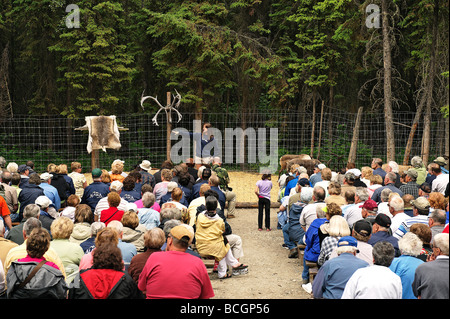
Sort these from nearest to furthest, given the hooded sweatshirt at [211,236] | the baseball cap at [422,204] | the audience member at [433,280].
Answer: the audience member at [433,280]
the baseball cap at [422,204]
the hooded sweatshirt at [211,236]

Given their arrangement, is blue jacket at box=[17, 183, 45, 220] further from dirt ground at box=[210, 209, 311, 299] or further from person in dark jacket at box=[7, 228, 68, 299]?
person in dark jacket at box=[7, 228, 68, 299]

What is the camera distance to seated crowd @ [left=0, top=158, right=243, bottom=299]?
395 centimetres

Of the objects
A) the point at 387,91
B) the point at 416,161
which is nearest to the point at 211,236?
the point at 416,161

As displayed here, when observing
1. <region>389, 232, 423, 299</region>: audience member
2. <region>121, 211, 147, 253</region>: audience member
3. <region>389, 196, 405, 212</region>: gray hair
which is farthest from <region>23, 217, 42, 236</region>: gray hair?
<region>389, 196, 405, 212</region>: gray hair

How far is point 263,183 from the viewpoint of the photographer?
10.2 meters

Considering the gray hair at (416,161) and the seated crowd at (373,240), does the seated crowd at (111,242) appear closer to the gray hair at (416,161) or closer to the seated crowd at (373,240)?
the seated crowd at (373,240)

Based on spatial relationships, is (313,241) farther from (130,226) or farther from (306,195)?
(130,226)

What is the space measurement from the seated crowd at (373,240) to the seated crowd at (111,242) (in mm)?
1325

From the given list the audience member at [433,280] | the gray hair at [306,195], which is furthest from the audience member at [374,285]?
the gray hair at [306,195]

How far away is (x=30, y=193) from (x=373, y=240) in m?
5.61

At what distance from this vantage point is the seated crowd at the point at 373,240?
12.7 ft

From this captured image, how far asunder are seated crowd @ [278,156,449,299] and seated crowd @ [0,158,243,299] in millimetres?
1325

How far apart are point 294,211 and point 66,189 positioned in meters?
4.69

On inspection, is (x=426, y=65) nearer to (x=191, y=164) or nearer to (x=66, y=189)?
(x=191, y=164)
